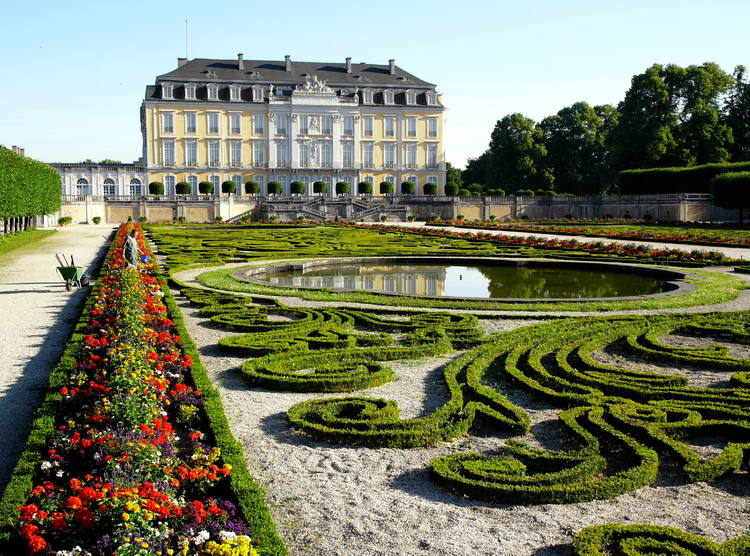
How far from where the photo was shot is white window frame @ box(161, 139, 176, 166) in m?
58.0

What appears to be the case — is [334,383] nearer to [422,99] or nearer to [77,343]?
[77,343]

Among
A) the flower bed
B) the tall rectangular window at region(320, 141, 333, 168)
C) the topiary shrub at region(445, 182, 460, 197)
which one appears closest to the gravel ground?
the flower bed

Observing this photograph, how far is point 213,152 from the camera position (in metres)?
58.8

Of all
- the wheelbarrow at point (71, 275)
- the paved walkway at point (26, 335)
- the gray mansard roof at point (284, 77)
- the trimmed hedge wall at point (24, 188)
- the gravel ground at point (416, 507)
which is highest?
the gray mansard roof at point (284, 77)

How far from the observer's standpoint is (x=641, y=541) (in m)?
3.48

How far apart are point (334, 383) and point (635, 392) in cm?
235

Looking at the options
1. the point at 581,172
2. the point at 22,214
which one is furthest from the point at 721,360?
the point at 581,172

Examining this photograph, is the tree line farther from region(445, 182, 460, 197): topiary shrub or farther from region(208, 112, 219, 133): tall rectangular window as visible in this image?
region(208, 112, 219, 133): tall rectangular window

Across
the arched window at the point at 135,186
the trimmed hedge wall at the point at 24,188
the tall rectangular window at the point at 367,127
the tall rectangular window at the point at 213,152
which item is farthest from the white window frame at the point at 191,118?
the trimmed hedge wall at the point at 24,188

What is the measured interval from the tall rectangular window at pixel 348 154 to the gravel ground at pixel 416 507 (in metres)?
56.4

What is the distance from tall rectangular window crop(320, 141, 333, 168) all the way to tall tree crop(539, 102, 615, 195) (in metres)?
17.5

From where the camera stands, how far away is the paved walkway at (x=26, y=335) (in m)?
5.46

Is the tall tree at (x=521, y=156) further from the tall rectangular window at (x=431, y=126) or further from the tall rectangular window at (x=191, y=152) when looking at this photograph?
the tall rectangular window at (x=191, y=152)

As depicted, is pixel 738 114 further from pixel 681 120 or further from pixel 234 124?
pixel 234 124
